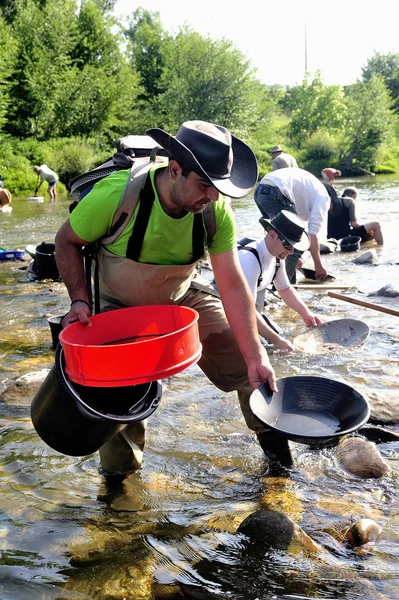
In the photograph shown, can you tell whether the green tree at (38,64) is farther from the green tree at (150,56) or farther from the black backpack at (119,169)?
the black backpack at (119,169)

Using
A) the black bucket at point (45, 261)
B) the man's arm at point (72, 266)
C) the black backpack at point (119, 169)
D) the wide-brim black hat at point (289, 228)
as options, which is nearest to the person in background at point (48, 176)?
the black bucket at point (45, 261)

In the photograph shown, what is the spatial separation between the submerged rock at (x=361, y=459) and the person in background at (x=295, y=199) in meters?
3.66

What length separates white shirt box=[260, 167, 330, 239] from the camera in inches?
279

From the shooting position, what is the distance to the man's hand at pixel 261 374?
9.99ft

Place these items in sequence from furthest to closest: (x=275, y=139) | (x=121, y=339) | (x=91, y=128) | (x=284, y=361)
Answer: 1. (x=275, y=139)
2. (x=91, y=128)
3. (x=284, y=361)
4. (x=121, y=339)

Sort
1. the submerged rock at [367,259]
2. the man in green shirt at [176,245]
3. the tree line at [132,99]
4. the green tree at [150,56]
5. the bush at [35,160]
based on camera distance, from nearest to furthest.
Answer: the man in green shirt at [176,245] → the submerged rock at [367,259] → the bush at [35,160] → the tree line at [132,99] → the green tree at [150,56]

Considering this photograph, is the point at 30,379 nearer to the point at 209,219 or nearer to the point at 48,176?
the point at 209,219

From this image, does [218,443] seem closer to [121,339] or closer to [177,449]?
[177,449]

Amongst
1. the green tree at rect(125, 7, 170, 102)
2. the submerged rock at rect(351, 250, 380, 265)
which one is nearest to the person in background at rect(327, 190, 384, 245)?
the submerged rock at rect(351, 250, 380, 265)

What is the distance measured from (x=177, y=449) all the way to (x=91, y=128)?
36608mm

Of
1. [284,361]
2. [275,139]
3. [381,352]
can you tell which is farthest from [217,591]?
[275,139]

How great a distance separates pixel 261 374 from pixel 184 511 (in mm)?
746

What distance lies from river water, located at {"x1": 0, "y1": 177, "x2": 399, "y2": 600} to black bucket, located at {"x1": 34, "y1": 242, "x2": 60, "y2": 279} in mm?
3920

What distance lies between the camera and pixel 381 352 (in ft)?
18.5
